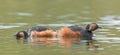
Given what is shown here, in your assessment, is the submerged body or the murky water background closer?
the murky water background

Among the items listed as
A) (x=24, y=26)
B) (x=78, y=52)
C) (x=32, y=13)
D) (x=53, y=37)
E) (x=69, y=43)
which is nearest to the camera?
(x=78, y=52)

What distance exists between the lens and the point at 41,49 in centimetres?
1877

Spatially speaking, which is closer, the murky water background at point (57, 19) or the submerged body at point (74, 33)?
the murky water background at point (57, 19)

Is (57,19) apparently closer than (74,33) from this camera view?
No

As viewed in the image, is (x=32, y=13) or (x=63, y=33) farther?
(x=32, y=13)

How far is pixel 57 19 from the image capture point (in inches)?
1086

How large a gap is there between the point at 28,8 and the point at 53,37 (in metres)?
10.8

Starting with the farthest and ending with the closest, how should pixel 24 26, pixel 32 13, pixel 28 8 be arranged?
pixel 28 8 < pixel 32 13 < pixel 24 26

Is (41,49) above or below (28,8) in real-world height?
below

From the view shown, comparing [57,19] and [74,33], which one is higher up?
[57,19]

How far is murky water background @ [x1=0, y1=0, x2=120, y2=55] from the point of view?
18781 millimetres

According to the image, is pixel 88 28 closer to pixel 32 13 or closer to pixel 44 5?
pixel 32 13

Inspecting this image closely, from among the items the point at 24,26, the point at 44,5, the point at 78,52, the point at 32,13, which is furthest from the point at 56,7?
the point at 78,52

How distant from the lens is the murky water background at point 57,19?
1878cm
